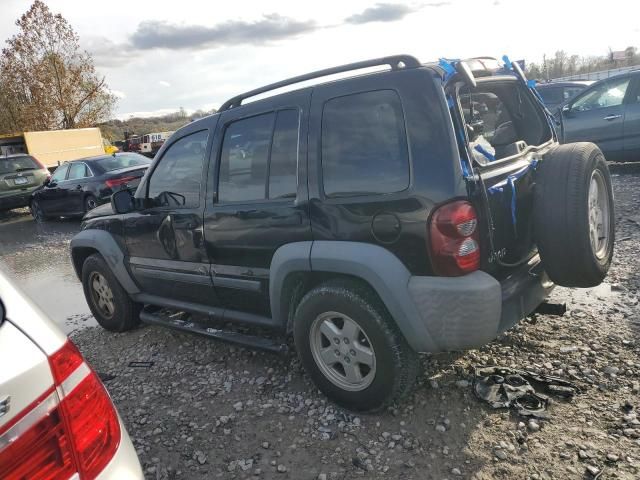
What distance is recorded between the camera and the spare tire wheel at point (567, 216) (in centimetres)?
271

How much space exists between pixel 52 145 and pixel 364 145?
23145 mm

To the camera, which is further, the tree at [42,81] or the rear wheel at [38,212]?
the tree at [42,81]

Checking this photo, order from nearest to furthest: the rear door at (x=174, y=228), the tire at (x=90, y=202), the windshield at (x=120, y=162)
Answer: the rear door at (x=174, y=228), the tire at (x=90, y=202), the windshield at (x=120, y=162)

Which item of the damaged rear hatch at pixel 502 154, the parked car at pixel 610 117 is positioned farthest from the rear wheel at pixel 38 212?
the damaged rear hatch at pixel 502 154

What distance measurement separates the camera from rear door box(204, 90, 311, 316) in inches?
120

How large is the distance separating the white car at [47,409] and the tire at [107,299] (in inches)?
128

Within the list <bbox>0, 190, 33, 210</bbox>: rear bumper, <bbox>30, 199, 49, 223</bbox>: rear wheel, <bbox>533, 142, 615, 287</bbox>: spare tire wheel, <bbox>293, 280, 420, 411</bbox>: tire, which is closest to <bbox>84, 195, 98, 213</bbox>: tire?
<bbox>30, 199, 49, 223</bbox>: rear wheel

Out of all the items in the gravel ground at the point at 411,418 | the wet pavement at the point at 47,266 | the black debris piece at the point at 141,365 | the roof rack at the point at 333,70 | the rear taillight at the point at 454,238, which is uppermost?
the roof rack at the point at 333,70

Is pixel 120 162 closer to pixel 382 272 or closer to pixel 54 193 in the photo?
pixel 54 193

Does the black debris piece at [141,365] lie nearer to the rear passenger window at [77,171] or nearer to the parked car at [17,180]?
the rear passenger window at [77,171]

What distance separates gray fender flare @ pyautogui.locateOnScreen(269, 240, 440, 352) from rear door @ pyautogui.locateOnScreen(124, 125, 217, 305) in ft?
3.89

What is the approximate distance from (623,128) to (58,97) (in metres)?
34.3

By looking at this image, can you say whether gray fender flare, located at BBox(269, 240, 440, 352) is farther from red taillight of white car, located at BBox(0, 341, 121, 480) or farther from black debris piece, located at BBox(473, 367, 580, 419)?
red taillight of white car, located at BBox(0, 341, 121, 480)

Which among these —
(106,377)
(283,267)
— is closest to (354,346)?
(283,267)
